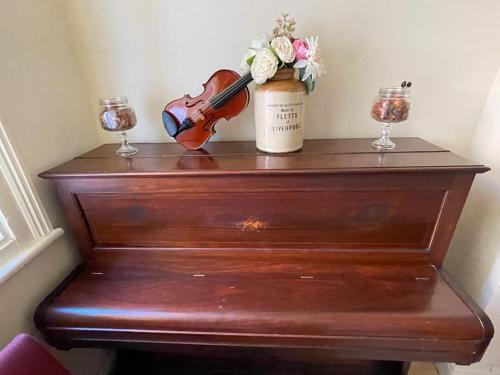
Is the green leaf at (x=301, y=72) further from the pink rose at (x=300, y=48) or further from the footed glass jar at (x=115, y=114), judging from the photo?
the footed glass jar at (x=115, y=114)

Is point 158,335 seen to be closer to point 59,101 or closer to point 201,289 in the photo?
point 201,289

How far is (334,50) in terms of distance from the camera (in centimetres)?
98

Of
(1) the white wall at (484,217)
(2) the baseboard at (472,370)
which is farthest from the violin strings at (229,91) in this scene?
(2) the baseboard at (472,370)

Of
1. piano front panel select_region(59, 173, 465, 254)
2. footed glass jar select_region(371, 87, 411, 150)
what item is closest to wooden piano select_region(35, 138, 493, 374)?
piano front panel select_region(59, 173, 465, 254)

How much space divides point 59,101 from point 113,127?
259 mm

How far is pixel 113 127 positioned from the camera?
94 centimetres

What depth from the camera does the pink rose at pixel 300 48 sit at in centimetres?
80

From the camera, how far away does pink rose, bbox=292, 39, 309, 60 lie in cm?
80

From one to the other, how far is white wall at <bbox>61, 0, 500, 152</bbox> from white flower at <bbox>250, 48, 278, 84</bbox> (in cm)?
25

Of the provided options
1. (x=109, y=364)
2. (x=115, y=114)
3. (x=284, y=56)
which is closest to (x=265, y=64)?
(x=284, y=56)

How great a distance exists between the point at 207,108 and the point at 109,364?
1281 millimetres

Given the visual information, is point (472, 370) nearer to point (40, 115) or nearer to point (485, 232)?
point (485, 232)

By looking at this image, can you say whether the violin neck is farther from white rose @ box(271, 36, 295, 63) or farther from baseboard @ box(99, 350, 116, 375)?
baseboard @ box(99, 350, 116, 375)

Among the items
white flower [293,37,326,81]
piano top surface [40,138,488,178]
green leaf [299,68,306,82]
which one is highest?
white flower [293,37,326,81]
